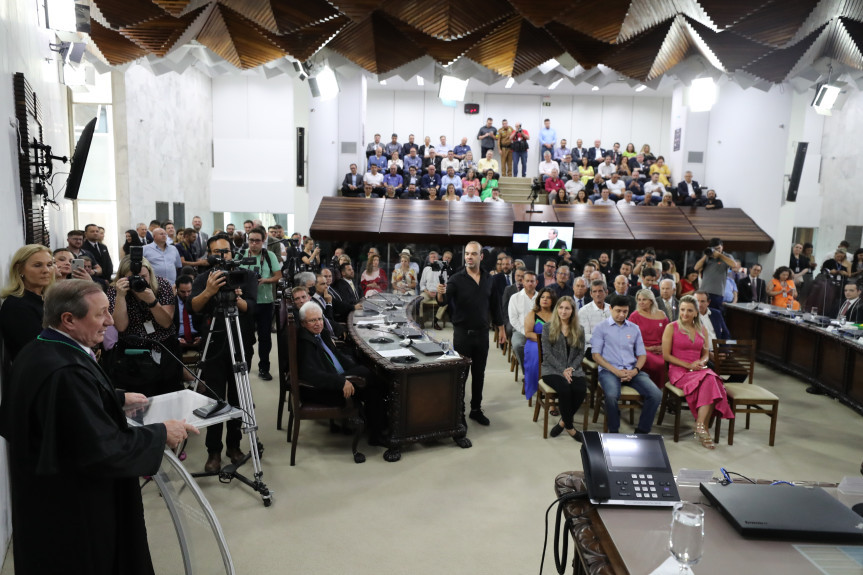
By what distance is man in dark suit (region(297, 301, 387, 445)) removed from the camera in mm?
4773

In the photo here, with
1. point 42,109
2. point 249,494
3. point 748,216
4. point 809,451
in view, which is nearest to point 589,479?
point 249,494

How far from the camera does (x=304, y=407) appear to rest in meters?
4.81

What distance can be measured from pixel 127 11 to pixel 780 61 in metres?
5.42

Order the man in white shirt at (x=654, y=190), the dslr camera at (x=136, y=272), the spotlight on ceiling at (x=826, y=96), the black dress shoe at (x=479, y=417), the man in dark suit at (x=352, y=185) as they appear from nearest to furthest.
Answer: the dslr camera at (x=136, y=272) < the black dress shoe at (x=479, y=417) < the spotlight on ceiling at (x=826, y=96) < the man in dark suit at (x=352, y=185) < the man in white shirt at (x=654, y=190)

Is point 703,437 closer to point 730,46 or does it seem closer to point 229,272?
point 730,46

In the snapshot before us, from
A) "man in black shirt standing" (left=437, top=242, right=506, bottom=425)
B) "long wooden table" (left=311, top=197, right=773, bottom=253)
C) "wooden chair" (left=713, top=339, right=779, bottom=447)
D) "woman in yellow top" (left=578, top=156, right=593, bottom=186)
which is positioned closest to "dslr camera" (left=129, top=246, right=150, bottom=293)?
"man in black shirt standing" (left=437, top=242, right=506, bottom=425)

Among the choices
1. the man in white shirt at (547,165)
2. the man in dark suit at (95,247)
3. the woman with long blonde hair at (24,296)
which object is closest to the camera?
the woman with long blonde hair at (24,296)

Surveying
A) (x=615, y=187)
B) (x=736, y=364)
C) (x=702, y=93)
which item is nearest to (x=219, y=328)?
(x=736, y=364)

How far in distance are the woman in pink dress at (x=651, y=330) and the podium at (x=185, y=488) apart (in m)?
4.42

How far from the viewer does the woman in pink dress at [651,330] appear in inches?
234

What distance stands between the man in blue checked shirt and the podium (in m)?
3.64

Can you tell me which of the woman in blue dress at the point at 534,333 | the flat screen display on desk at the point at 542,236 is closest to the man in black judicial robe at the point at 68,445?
the woman in blue dress at the point at 534,333

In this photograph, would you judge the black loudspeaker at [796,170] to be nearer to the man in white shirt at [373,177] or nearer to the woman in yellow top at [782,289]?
the woman in yellow top at [782,289]

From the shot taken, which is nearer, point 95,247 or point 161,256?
point 95,247
